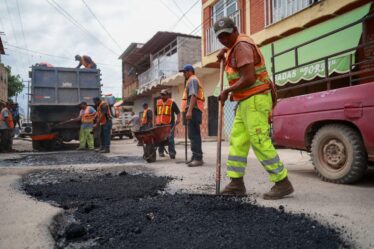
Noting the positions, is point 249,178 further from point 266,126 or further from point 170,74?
point 170,74

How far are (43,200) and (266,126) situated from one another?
2325mm

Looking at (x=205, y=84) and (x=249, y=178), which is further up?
(x=205, y=84)

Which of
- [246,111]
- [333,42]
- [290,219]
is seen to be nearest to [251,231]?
[290,219]

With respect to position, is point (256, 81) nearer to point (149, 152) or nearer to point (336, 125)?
point (336, 125)

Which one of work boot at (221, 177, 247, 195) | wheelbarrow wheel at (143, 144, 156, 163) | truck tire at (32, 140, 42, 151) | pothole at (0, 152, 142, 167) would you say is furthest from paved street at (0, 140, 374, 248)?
truck tire at (32, 140, 42, 151)

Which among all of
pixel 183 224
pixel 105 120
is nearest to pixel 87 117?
pixel 105 120

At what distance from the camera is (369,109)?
3609 mm

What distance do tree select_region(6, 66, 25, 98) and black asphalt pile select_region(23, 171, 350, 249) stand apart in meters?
42.4

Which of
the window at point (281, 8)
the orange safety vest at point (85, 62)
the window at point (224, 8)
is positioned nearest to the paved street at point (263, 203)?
the window at point (281, 8)

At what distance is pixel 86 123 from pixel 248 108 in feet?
26.3

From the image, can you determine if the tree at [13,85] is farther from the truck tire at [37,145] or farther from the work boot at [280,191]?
the work boot at [280,191]

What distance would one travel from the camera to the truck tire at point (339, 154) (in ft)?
12.4

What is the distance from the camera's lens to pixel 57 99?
10883 millimetres

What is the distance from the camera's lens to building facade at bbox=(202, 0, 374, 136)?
21.4 ft
